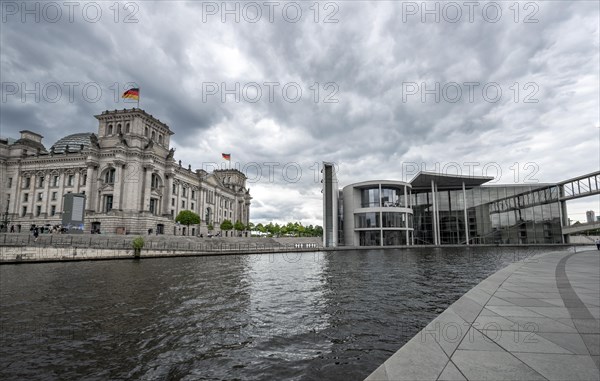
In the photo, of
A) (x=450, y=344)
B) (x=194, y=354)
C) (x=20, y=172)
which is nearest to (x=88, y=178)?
(x=20, y=172)

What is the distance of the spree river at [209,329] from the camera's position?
5.98 metres

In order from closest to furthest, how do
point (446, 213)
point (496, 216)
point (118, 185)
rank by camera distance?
point (118, 185) → point (496, 216) → point (446, 213)

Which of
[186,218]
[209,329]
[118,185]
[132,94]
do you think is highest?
[132,94]

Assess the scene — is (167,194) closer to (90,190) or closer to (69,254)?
(90,190)

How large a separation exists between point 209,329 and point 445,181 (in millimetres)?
86441

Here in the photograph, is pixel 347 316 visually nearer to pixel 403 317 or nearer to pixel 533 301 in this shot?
pixel 403 317

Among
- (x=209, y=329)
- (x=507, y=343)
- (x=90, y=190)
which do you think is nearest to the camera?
(x=507, y=343)

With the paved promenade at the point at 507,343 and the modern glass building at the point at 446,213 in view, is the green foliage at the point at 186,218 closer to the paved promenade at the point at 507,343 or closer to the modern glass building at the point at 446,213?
the modern glass building at the point at 446,213

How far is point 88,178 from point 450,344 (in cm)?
8066

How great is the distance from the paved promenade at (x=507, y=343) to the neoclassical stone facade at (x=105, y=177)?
228 ft

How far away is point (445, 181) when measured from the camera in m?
83.2

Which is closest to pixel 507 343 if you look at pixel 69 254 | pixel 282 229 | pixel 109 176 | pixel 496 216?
pixel 69 254

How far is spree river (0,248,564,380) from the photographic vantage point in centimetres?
598

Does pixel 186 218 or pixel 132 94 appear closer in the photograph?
pixel 132 94
